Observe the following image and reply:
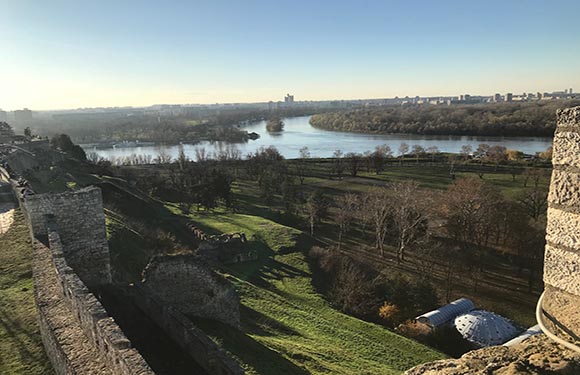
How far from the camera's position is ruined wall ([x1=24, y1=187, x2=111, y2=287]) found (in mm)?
10742

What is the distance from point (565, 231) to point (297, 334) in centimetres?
1295

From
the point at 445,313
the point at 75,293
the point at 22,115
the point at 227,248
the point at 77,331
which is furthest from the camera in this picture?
the point at 22,115

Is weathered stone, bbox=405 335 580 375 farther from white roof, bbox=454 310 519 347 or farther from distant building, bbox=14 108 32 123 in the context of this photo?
distant building, bbox=14 108 32 123

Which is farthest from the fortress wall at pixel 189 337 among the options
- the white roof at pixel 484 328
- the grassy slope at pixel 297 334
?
the white roof at pixel 484 328

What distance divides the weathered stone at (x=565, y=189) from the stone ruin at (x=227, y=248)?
21.0 metres

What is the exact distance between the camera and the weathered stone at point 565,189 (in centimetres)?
284

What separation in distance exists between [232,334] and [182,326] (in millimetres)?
3449

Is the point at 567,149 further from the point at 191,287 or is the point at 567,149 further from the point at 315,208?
the point at 315,208

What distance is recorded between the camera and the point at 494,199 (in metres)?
27.3

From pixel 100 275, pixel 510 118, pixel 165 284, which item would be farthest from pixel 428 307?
pixel 510 118

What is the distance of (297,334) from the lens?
48.9 feet

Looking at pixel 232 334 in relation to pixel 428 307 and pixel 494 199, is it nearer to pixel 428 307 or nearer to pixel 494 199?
pixel 428 307

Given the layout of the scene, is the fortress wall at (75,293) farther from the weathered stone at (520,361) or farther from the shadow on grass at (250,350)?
the weathered stone at (520,361)

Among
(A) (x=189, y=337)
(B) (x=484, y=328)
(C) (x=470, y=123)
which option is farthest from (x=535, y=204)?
(C) (x=470, y=123)
